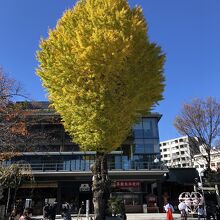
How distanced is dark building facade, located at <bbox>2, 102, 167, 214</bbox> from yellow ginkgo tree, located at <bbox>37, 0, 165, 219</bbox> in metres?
15.5

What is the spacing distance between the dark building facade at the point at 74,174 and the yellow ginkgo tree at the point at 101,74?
611 inches

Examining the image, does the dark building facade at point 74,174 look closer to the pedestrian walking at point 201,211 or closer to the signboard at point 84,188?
the signboard at point 84,188

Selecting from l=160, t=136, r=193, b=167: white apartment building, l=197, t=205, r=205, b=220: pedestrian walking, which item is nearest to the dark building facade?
l=197, t=205, r=205, b=220: pedestrian walking

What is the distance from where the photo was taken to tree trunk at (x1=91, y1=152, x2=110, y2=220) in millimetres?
12530

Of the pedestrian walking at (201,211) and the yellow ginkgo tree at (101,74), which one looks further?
the pedestrian walking at (201,211)

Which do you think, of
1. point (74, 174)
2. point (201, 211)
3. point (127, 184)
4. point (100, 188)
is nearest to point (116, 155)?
point (127, 184)

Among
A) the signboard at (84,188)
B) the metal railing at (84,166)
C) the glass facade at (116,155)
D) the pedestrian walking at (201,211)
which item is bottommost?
the pedestrian walking at (201,211)

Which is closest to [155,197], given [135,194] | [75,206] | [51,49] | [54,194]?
[135,194]

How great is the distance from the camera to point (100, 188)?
12.7m

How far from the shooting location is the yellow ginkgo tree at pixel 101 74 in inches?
472

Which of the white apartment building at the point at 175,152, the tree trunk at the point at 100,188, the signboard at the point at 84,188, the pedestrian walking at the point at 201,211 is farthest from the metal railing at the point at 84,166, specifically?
the white apartment building at the point at 175,152

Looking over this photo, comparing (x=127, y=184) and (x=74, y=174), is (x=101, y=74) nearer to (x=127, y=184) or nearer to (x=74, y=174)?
(x=74, y=174)

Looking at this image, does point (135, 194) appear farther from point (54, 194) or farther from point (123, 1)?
point (123, 1)

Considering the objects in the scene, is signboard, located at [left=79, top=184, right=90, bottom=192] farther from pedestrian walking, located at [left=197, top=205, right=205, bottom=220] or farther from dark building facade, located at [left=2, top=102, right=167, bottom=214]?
pedestrian walking, located at [left=197, top=205, right=205, bottom=220]
